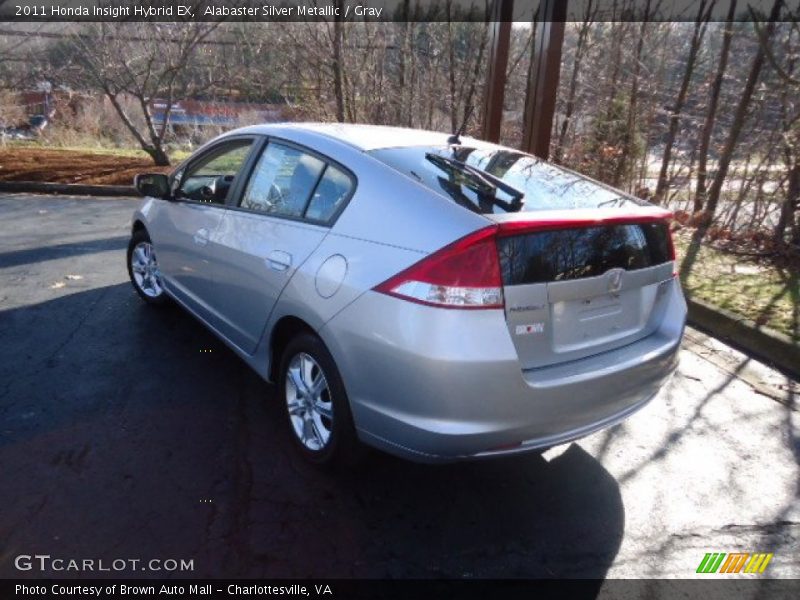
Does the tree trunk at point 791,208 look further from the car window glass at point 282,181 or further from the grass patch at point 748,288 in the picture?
the car window glass at point 282,181

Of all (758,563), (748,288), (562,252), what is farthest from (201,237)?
(748,288)

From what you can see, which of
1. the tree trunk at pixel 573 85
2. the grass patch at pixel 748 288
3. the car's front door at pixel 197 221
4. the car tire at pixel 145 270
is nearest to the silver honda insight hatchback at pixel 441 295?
the car's front door at pixel 197 221

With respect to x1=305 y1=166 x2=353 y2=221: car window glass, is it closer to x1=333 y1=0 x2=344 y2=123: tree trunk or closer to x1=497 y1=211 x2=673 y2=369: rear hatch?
x1=497 y1=211 x2=673 y2=369: rear hatch

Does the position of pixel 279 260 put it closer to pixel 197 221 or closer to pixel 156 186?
pixel 197 221

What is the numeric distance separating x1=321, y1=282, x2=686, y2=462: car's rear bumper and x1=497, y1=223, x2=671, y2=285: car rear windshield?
220 mm

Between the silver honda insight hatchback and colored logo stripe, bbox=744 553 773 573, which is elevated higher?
the silver honda insight hatchback

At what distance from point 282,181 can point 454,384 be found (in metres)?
1.67

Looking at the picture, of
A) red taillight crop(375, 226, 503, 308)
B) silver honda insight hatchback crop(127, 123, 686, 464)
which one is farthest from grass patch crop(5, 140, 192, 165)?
red taillight crop(375, 226, 503, 308)

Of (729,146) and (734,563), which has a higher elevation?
(729,146)

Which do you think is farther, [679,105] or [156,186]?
[679,105]

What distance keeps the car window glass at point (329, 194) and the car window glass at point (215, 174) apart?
0.92 meters

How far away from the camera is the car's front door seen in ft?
12.4

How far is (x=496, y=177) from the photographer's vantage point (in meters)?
2.96

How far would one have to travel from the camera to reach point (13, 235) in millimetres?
7340
